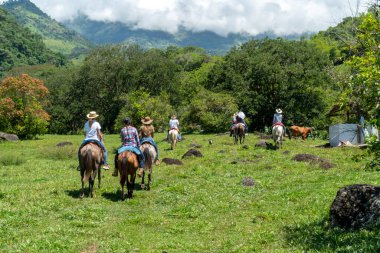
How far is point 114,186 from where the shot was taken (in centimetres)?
2045

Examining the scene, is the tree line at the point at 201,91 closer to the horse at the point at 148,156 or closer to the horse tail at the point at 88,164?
the horse at the point at 148,156

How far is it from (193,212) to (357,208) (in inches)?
230

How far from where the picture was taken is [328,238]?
1079 centimetres

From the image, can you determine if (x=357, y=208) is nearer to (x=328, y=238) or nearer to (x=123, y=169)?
(x=328, y=238)

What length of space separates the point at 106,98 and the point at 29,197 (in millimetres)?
62022

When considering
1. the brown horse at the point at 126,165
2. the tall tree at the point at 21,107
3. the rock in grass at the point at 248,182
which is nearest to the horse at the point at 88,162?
the brown horse at the point at 126,165

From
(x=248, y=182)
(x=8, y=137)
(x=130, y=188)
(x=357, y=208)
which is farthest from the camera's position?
(x=8, y=137)

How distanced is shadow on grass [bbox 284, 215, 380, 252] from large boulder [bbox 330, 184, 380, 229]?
A: 1.02 feet

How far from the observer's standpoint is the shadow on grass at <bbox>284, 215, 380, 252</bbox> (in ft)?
31.0

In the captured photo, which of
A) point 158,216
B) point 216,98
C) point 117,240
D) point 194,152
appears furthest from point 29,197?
point 216,98

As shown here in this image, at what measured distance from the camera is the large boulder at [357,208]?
36.0 ft

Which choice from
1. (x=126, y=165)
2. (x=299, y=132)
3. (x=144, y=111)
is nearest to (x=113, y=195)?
(x=126, y=165)

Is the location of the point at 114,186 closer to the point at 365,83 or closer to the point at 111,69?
the point at 365,83

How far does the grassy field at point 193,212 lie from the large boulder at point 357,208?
407 millimetres
